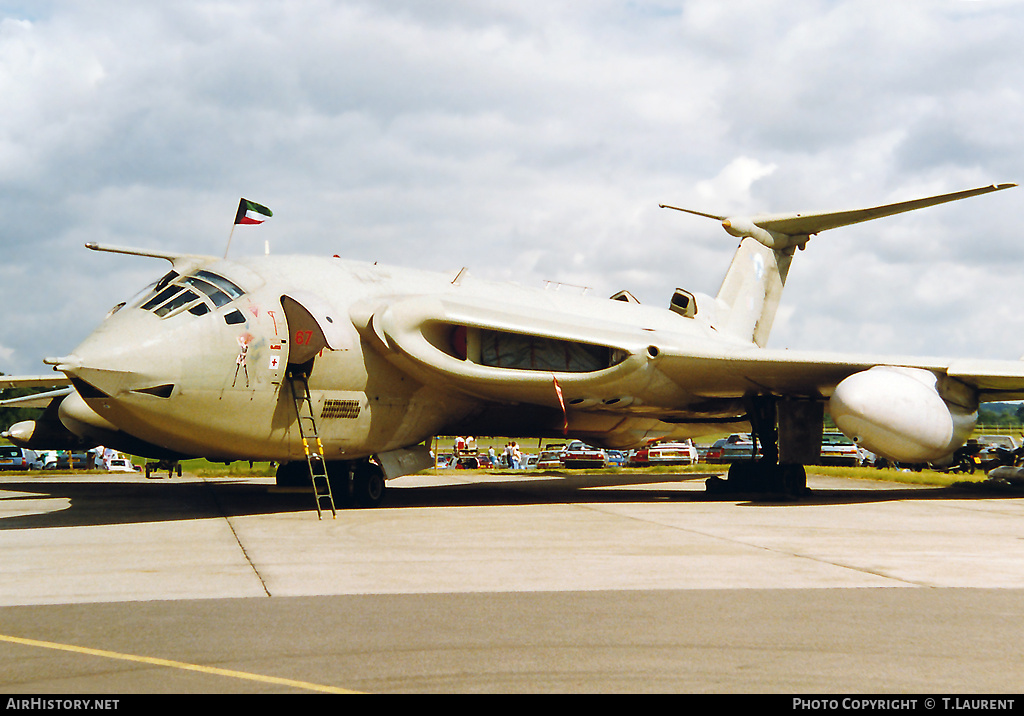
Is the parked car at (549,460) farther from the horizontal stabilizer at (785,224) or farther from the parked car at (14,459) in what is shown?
the parked car at (14,459)

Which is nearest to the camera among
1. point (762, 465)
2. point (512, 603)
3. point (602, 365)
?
point (512, 603)

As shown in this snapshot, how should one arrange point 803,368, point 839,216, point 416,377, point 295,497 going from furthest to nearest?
point 839,216, point 295,497, point 803,368, point 416,377

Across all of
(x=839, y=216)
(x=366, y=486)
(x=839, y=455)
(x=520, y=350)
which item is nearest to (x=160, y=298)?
(x=366, y=486)

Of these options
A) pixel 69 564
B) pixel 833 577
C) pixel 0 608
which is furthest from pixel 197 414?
pixel 833 577

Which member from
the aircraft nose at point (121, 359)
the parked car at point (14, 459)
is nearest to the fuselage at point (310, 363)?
the aircraft nose at point (121, 359)

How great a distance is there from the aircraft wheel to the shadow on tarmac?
29 centimetres

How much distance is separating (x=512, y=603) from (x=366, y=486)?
29.9 ft

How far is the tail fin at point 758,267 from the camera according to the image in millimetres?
22406

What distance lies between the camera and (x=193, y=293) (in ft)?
41.5

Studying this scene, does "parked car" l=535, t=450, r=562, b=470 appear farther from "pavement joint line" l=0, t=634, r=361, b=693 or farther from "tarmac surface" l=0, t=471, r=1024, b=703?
"pavement joint line" l=0, t=634, r=361, b=693

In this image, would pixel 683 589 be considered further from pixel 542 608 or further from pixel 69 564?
pixel 69 564

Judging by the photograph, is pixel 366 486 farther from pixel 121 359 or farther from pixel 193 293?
pixel 121 359

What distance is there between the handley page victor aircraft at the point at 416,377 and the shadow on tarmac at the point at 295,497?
959mm

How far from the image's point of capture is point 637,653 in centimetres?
497
